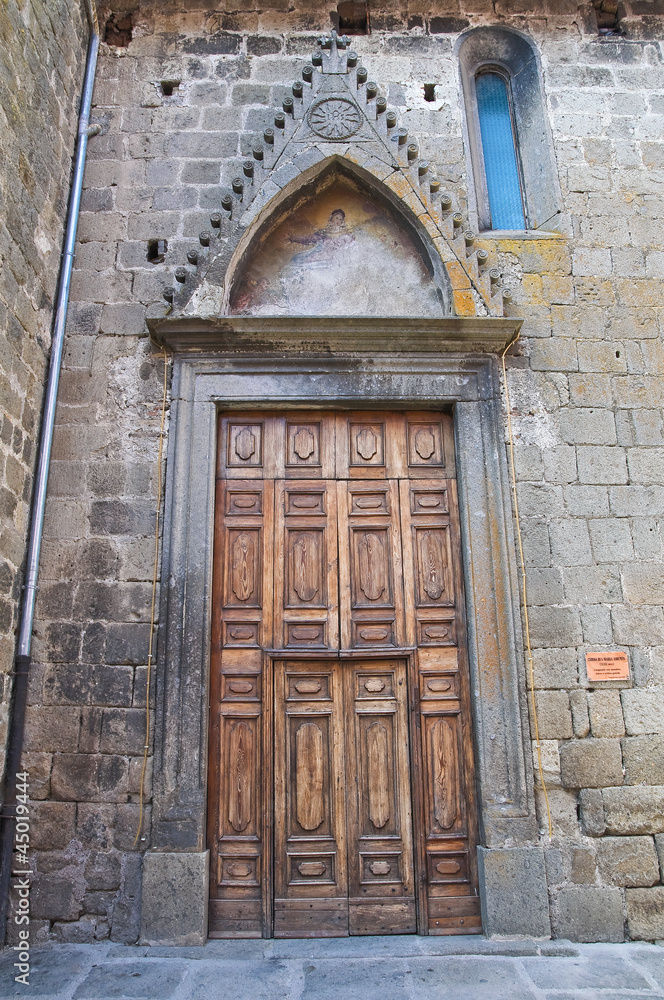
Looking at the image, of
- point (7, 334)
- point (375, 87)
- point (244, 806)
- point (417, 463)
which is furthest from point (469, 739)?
point (375, 87)

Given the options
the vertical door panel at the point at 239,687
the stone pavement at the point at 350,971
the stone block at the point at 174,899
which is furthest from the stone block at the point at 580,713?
the stone block at the point at 174,899

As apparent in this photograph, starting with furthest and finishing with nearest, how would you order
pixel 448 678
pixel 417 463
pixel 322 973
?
pixel 417 463 → pixel 448 678 → pixel 322 973

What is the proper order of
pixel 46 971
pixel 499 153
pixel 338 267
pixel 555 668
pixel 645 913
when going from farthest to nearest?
pixel 499 153 → pixel 338 267 → pixel 555 668 → pixel 645 913 → pixel 46 971

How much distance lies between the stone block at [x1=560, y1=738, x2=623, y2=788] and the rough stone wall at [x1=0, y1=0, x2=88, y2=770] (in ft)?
10.7

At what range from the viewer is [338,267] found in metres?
5.07

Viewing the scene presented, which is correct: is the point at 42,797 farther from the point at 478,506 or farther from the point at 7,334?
the point at 478,506

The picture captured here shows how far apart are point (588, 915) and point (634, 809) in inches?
25.1

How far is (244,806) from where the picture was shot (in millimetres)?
4164

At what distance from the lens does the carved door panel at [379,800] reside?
404 cm

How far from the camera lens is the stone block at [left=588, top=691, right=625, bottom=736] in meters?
4.21

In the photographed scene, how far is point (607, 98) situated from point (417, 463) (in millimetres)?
3315

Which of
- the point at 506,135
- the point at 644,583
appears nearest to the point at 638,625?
the point at 644,583

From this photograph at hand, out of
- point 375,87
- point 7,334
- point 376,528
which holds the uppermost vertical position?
point 375,87

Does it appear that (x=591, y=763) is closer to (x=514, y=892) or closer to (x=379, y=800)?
(x=514, y=892)
